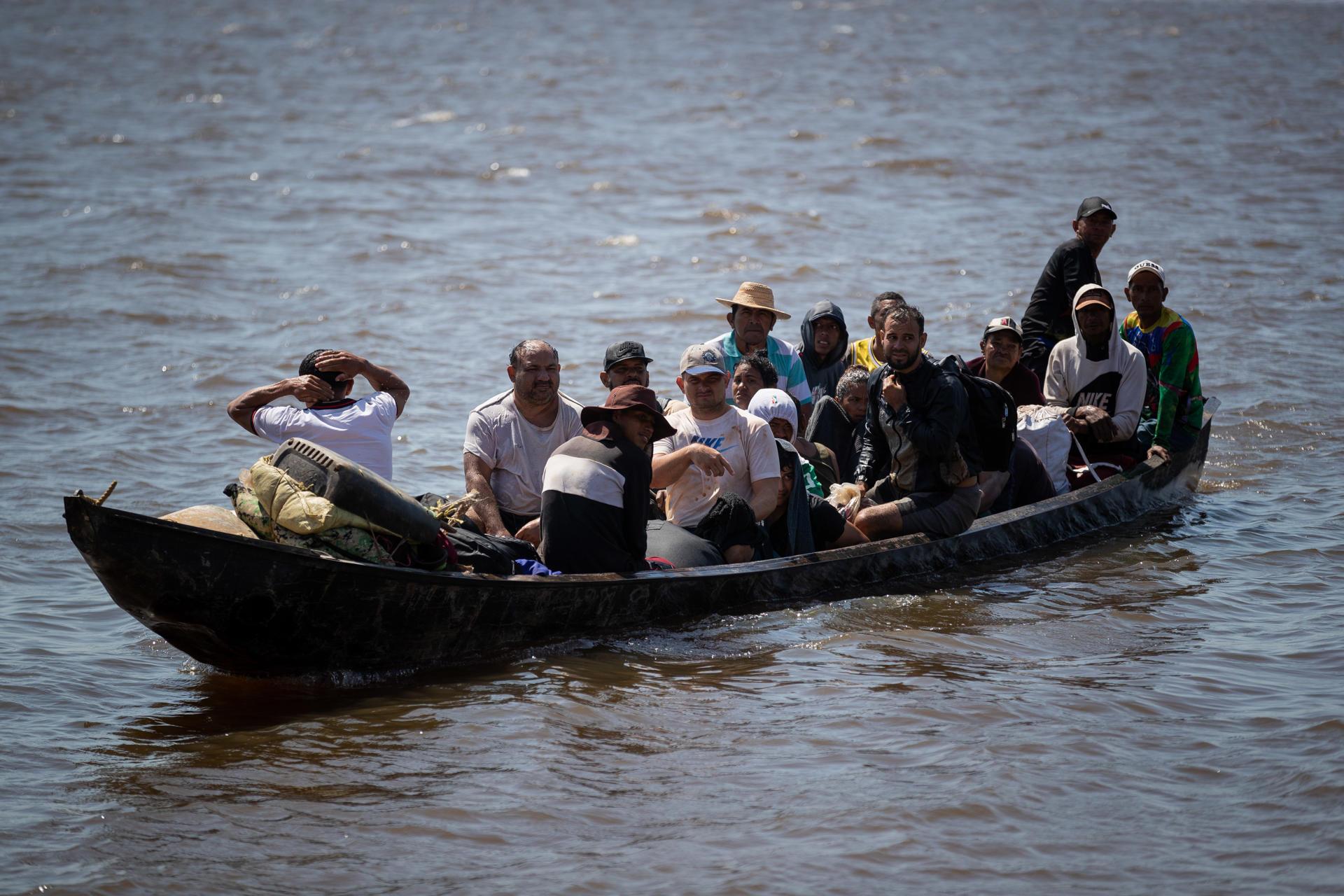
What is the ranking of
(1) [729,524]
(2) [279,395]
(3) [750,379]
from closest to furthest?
(2) [279,395] → (1) [729,524] → (3) [750,379]

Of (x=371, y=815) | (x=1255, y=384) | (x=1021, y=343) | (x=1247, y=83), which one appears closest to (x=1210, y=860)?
(x=371, y=815)

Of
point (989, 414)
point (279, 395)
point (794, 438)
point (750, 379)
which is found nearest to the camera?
point (279, 395)

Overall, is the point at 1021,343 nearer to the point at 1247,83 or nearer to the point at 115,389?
the point at 115,389

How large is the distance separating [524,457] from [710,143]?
17490 millimetres

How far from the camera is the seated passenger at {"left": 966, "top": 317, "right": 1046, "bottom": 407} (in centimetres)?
728

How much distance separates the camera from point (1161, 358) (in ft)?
25.5

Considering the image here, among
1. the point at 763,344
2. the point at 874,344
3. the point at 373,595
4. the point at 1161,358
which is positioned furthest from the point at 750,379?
the point at 373,595

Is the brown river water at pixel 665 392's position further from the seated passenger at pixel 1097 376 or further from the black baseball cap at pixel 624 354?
the black baseball cap at pixel 624 354

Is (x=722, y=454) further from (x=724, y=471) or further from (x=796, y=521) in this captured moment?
(x=796, y=521)

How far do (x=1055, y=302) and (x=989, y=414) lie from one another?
176cm

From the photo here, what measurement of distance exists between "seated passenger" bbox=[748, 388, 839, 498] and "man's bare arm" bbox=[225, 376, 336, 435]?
206 centimetres

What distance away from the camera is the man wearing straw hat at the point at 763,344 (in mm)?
7883

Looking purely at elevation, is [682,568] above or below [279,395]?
below

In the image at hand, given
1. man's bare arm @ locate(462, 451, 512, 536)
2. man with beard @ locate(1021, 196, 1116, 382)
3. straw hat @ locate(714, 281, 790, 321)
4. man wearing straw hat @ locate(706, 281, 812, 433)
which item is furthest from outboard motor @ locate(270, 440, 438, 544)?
man with beard @ locate(1021, 196, 1116, 382)
